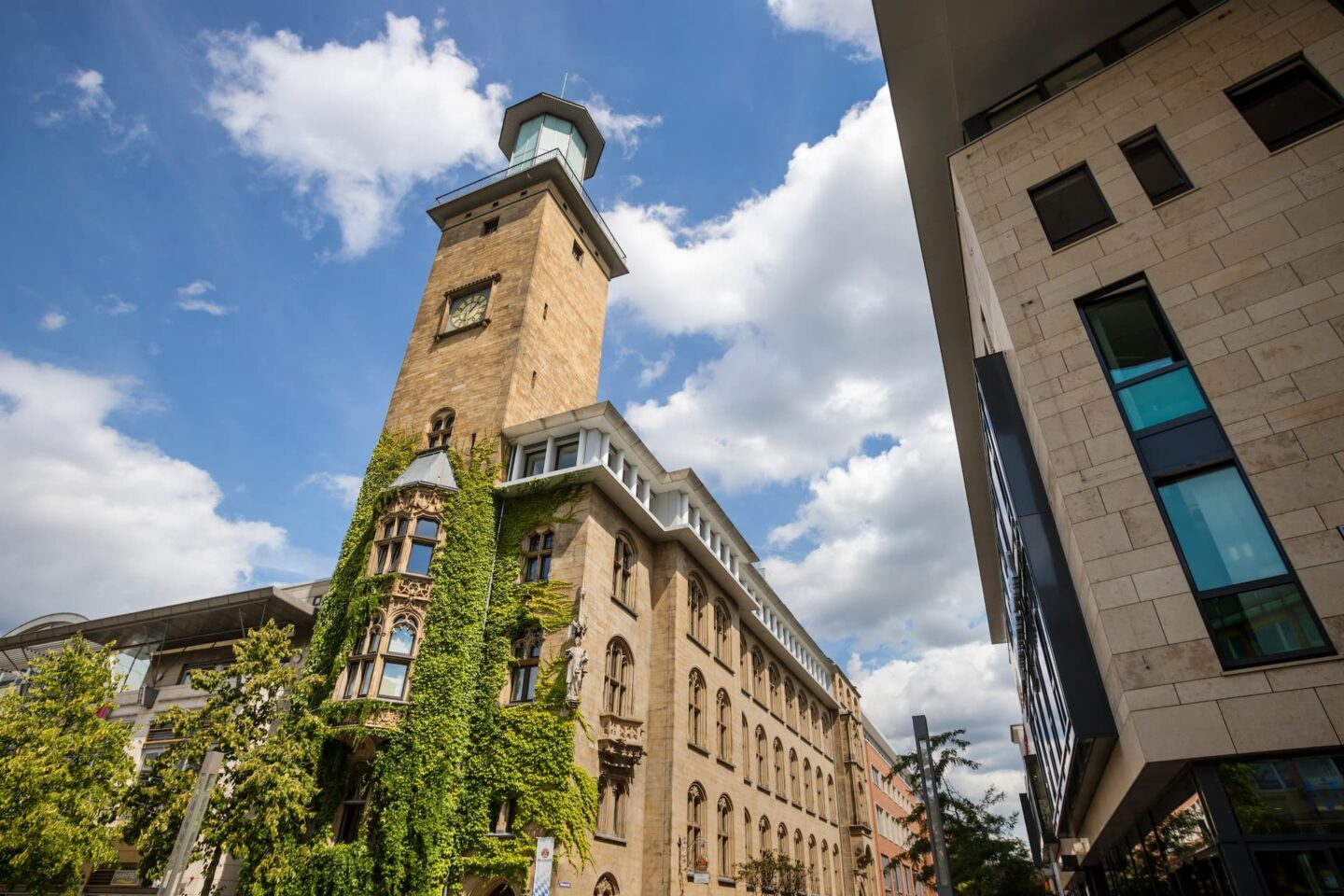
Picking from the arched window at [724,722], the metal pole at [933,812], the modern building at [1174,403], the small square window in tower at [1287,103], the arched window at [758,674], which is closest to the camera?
the modern building at [1174,403]

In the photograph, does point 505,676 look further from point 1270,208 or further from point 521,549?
point 1270,208

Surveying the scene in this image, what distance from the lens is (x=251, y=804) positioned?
21.0 m

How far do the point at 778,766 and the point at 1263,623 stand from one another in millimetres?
34165

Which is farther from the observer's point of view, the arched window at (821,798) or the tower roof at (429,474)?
the arched window at (821,798)

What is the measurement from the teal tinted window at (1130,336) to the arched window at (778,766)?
106 feet

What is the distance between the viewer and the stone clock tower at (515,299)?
31.1 meters

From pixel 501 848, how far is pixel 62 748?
1575cm

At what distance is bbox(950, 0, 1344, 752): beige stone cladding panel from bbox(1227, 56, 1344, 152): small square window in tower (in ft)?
0.72

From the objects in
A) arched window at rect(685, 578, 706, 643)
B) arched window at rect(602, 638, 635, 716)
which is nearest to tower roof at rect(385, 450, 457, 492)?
arched window at rect(602, 638, 635, 716)

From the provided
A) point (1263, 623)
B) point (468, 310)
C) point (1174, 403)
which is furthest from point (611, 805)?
point (468, 310)

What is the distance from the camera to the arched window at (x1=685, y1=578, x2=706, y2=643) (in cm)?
3170

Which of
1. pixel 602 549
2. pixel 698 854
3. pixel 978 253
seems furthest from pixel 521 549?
pixel 978 253

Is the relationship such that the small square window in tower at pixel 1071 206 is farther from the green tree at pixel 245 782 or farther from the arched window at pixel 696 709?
the green tree at pixel 245 782

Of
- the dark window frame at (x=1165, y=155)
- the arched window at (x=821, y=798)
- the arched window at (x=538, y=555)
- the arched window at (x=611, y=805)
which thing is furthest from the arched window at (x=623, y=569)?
the arched window at (x=821, y=798)
